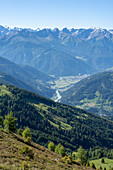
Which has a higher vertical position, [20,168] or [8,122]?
[8,122]

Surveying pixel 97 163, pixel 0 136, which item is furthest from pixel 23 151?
pixel 97 163

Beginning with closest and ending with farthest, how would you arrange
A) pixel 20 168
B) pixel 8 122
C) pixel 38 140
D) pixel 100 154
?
1. pixel 20 168
2. pixel 8 122
3. pixel 100 154
4. pixel 38 140

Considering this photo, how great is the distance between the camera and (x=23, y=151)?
57.6 m

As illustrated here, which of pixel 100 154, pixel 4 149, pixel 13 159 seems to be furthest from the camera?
pixel 100 154

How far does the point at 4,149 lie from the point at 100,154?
146749mm

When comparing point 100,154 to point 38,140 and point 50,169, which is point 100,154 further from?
point 50,169

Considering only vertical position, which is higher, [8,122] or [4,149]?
[8,122]

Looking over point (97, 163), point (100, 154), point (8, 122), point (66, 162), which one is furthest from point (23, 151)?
point (100, 154)

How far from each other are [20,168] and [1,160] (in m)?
6.50

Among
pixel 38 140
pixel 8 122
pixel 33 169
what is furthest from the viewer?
pixel 38 140

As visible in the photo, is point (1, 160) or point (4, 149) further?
point (4, 149)

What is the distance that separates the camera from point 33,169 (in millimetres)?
45594

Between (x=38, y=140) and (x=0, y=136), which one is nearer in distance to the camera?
(x=0, y=136)

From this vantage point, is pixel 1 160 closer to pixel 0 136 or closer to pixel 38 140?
pixel 0 136
